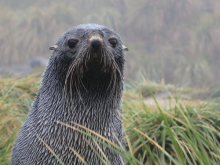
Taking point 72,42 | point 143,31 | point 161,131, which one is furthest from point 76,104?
point 143,31

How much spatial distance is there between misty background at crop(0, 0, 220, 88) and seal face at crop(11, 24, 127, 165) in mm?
12466

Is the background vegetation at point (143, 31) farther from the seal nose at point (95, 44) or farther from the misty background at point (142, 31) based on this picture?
the seal nose at point (95, 44)

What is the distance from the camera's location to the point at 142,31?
18562 millimetres

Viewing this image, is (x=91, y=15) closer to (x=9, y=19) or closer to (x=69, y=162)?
(x=9, y=19)

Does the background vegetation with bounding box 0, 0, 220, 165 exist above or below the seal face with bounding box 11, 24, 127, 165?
above

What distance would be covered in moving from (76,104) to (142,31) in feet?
55.6

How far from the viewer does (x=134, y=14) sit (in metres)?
18.3

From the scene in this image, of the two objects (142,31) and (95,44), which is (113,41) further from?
(142,31)

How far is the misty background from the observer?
15609 millimetres

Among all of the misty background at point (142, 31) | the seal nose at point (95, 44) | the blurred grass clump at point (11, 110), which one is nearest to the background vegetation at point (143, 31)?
the misty background at point (142, 31)

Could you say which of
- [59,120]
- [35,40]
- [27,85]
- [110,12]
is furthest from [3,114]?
[110,12]

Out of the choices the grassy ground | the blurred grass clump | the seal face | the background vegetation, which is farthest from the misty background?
the seal face

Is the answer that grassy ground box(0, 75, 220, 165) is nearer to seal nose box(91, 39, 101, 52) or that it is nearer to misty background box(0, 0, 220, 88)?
seal nose box(91, 39, 101, 52)

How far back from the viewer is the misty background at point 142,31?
51.2 ft
